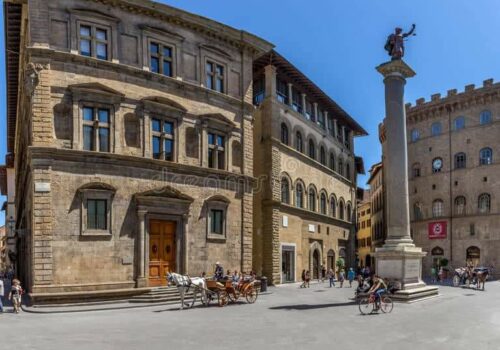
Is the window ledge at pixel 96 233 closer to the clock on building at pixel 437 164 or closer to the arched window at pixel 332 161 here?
the arched window at pixel 332 161

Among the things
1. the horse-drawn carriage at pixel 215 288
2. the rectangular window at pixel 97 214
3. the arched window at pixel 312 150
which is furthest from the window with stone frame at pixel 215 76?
the arched window at pixel 312 150

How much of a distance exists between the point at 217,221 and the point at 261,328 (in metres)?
12.7

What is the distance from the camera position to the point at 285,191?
3650 centimetres

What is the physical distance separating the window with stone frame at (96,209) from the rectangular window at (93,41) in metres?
6.39

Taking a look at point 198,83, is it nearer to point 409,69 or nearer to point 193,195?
point 193,195

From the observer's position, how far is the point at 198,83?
26.9 metres

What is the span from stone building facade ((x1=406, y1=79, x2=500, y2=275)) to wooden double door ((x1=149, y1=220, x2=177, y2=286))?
3785 centimetres

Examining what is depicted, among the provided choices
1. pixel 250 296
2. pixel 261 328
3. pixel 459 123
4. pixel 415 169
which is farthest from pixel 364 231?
pixel 261 328

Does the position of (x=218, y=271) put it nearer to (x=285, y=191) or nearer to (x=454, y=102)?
(x=285, y=191)

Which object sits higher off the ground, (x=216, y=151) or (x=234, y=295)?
(x=216, y=151)

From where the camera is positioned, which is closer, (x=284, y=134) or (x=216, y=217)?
(x=216, y=217)

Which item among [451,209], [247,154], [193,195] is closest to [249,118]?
[247,154]

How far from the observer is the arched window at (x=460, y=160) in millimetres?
52638

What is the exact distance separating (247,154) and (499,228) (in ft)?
110
